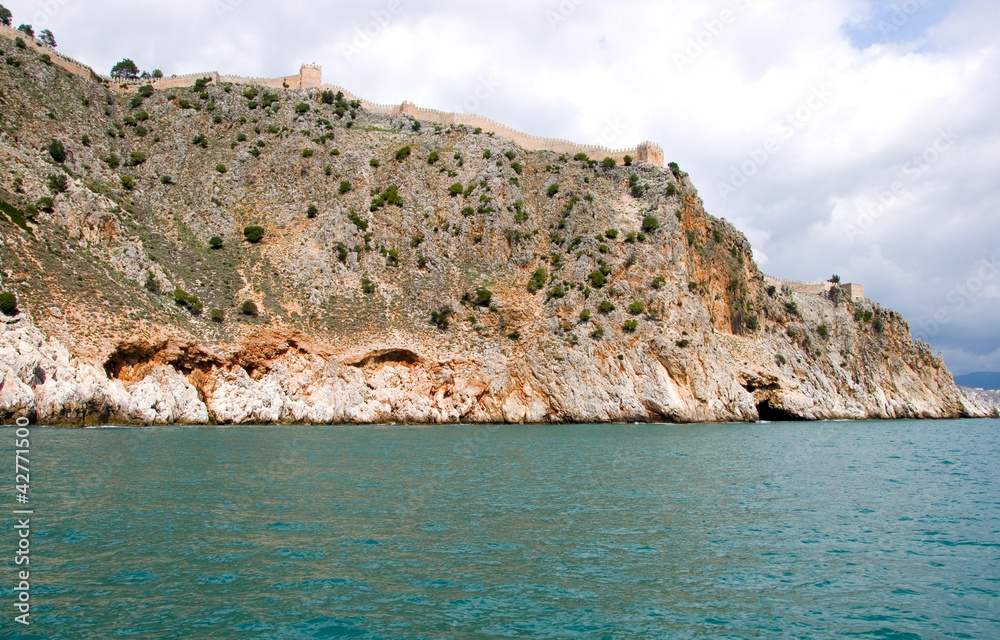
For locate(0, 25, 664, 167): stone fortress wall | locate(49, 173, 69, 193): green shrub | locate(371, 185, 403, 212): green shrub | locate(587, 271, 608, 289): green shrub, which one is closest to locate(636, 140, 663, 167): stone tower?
locate(0, 25, 664, 167): stone fortress wall

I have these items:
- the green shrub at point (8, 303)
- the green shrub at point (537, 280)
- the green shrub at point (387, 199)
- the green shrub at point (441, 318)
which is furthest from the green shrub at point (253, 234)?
the green shrub at point (537, 280)

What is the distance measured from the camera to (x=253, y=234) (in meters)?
66.6

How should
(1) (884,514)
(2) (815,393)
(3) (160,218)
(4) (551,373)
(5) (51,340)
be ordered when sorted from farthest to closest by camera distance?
(2) (815,393), (3) (160,218), (4) (551,373), (5) (51,340), (1) (884,514)

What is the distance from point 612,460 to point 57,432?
2943cm

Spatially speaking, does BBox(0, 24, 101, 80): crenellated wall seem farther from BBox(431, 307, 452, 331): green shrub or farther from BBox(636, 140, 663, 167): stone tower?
BBox(636, 140, 663, 167): stone tower

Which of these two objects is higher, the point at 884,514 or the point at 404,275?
the point at 404,275

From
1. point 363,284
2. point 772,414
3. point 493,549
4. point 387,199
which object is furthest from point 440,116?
point 493,549

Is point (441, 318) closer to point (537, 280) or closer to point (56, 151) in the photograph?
point (537, 280)

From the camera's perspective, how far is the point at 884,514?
64.0 feet

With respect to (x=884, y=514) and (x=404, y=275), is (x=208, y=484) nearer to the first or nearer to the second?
(x=884, y=514)

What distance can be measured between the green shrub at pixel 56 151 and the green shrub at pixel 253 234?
684 inches

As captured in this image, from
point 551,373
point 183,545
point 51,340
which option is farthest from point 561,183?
point 183,545

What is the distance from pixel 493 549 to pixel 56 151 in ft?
219

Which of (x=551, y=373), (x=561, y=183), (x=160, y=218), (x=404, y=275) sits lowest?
(x=551, y=373)
